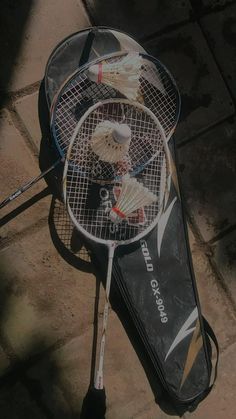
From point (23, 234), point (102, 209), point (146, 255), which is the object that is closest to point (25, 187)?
point (23, 234)

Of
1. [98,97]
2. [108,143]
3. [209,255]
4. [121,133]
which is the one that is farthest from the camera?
[209,255]

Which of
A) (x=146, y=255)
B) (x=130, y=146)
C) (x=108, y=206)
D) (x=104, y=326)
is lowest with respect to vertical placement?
(x=104, y=326)

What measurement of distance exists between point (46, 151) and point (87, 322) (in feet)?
2.22

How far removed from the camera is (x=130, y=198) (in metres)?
2.04

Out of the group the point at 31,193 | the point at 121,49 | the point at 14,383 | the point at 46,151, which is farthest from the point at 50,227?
the point at 121,49

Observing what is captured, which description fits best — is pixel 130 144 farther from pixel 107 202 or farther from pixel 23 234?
pixel 23 234

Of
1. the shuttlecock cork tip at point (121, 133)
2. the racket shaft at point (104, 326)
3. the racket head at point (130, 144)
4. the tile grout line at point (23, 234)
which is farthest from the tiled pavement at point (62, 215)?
the shuttlecock cork tip at point (121, 133)

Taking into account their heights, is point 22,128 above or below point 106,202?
above

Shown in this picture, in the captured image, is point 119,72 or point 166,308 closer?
point 119,72

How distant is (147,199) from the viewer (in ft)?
6.74

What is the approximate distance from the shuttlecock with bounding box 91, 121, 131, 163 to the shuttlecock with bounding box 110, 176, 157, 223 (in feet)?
0.36

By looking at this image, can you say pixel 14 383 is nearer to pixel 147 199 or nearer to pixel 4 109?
pixel 147 199

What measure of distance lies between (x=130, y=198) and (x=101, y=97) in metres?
0.39

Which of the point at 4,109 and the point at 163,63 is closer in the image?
the point at 4,109
